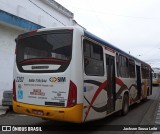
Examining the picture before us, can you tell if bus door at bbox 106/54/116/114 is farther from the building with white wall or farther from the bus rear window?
the building with white wall

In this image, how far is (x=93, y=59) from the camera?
8531mm

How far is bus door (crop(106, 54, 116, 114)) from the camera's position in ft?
31.8

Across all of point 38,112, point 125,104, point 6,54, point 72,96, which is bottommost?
point 125,104

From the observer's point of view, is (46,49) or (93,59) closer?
(46,49)

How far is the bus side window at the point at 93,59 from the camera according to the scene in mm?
8077

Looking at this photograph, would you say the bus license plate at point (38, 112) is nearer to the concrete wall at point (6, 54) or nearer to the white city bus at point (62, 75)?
the white city bus at point (62, 75)

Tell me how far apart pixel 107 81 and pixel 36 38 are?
274 centimetres

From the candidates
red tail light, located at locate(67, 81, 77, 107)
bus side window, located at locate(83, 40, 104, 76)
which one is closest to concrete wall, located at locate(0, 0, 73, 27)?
bus side window, located at locate(83, 40, 104, 76)

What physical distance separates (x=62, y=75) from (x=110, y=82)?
109 inches

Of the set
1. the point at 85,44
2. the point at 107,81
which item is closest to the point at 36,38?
the point at 85,44

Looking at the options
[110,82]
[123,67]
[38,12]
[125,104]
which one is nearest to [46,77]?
[110,82]

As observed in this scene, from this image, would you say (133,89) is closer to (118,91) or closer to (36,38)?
(118,91)

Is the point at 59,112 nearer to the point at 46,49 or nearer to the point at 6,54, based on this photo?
the point at 46,49

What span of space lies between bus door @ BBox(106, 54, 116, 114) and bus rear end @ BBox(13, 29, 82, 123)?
7.68 feet
